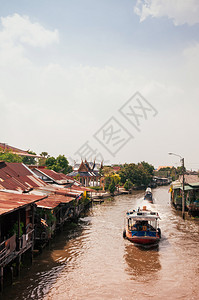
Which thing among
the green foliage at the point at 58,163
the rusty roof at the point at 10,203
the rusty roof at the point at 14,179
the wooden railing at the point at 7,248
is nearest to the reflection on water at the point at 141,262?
the wooden railing at the point at 7,248

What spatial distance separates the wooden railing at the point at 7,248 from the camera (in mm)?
13445

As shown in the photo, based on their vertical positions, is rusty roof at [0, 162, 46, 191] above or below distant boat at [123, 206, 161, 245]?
above

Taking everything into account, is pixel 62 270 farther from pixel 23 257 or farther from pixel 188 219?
pixel 188 219

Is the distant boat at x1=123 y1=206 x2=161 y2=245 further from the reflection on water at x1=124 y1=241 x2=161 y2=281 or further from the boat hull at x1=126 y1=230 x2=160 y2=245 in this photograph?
the reflection on water at x1=124 y1=241 x2=161 y2=281

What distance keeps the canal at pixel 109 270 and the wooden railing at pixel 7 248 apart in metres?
2.00

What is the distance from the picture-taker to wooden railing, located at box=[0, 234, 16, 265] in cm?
1345

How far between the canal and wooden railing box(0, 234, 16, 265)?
200cm

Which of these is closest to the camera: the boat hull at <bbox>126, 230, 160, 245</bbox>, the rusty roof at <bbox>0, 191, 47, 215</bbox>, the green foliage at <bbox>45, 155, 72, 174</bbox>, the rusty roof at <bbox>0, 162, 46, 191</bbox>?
the rusty roof at <bbox>0, 191, 47, 215</bbox>

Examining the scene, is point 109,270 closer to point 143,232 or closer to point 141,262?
point 141,262

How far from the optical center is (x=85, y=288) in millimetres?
14906

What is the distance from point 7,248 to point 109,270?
23.8ft

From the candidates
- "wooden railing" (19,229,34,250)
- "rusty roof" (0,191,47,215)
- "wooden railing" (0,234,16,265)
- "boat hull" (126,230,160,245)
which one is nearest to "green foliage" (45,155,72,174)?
"boat hull" (126,230,160,245)

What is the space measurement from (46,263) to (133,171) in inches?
2843

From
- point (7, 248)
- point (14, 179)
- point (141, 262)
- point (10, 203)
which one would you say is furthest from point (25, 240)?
point (14, 179)
